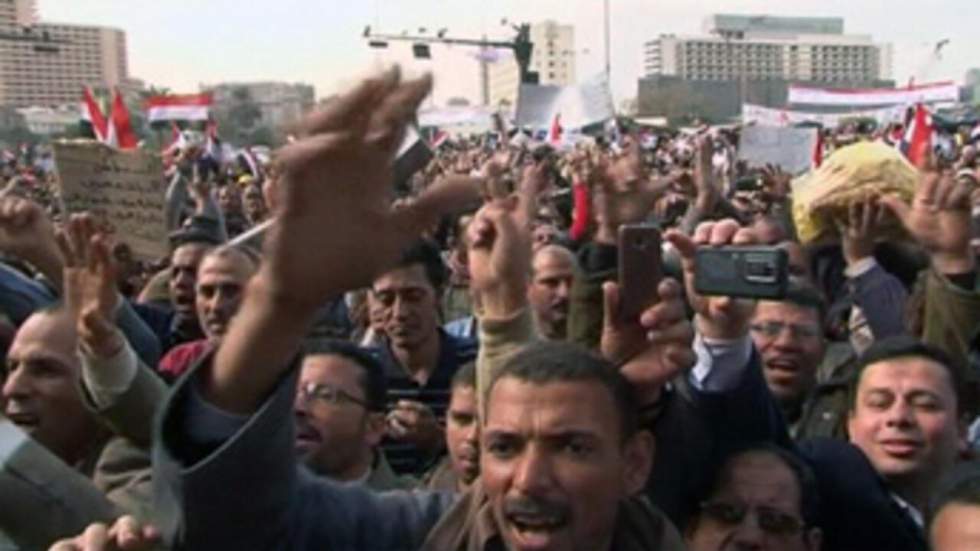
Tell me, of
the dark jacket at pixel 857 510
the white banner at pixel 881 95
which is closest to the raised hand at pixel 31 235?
the dark jacket at pixel 857 510

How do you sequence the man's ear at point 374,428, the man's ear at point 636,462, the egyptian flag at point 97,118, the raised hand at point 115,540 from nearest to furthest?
1. the raised hand at point 115,540
2. the man's ear at point 636,462
3. the man's ear at point 374,428
4. the egyptian flag at point 97,118

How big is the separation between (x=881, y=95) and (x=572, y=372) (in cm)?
1857

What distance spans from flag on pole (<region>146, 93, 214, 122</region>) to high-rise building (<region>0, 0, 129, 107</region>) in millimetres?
55827

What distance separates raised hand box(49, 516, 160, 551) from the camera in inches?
68.1

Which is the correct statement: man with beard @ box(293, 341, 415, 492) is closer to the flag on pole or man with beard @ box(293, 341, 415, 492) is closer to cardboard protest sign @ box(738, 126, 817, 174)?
cardboard protest sign @ box(738, 126, 817, 174)

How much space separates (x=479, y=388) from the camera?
3029mm

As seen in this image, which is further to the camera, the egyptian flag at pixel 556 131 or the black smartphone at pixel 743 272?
the egyptian flag at pixel 556 131

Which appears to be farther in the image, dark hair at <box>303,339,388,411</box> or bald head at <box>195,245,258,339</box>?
bald head at <box>195,245,258,339</box>

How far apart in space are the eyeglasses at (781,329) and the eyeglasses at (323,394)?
135cm

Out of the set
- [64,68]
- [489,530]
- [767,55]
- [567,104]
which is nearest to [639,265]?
[489,530]

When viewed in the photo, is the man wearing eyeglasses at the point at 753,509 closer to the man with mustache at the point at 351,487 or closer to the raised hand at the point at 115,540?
the man with mustache at the point at 351,487

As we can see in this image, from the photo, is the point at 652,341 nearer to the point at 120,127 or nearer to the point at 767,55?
the point at 120,127

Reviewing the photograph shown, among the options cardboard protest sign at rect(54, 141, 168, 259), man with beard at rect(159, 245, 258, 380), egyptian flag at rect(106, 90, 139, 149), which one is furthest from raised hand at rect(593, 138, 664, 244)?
egyptian flag at rect(106, 90, 139, 149)

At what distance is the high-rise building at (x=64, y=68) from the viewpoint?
75.7 meters
